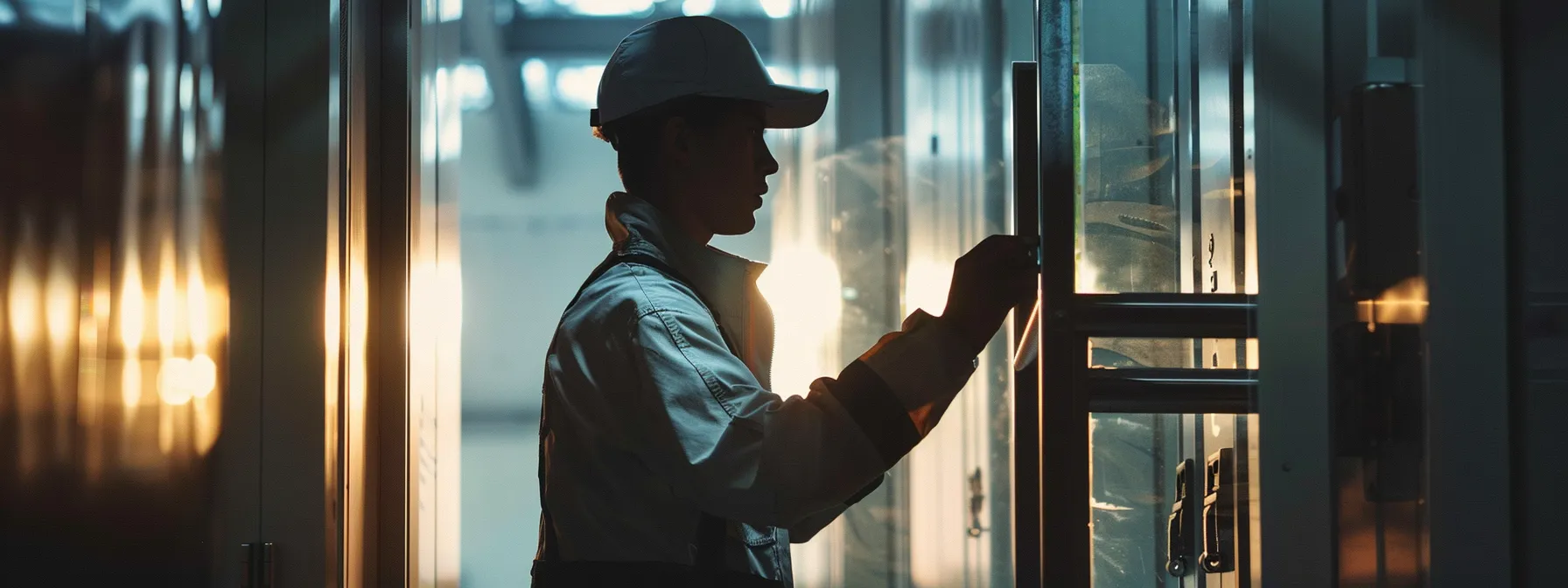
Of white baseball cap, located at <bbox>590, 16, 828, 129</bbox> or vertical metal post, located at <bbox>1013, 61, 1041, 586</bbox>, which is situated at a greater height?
white baseball cap, located at <bbox>590, 16, 828, 129</bbox>

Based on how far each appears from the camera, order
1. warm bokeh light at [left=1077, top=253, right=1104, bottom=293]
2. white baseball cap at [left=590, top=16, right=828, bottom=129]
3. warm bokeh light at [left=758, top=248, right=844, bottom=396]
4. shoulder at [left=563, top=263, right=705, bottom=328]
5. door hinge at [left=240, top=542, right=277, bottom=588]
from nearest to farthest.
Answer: warm bokeh light at [left=1077, top=253, right=1104, bottom=293], shoulder at [left=563, top=263, right=705, bottom=328], white baseball cap at [left=590, top=16, right=828, bottom=129], door hinge at [left=240, top=542, right=277, bottom=588], warm bokeh light at [left=758, top=248, right=844, bottom=396]

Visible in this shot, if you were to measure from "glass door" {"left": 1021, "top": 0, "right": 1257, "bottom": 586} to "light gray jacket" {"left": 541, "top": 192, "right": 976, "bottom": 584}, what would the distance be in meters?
0.16

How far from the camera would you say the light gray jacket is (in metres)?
Answer: 0.97

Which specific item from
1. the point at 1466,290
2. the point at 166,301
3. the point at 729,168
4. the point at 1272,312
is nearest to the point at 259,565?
the point at 166,301

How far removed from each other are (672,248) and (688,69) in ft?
0.59

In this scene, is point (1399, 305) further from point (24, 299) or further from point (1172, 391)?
point (24, 299)

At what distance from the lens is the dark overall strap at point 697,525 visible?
1.08 meters

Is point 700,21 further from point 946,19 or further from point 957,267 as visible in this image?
point 946,19

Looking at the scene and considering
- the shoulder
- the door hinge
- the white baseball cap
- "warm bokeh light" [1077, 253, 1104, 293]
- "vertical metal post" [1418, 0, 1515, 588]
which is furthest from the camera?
the door hinge

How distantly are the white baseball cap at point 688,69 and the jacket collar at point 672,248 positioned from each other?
99mm

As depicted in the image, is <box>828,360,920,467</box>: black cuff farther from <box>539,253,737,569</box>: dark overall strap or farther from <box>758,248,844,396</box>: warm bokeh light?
<box>758,248,844,396</box>: warm bokeh light

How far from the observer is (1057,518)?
77cm

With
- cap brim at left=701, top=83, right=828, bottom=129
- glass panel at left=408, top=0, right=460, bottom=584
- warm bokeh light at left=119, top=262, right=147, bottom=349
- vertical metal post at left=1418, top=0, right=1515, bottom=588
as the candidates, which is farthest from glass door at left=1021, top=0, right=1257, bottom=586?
warm bokeh light at left=119, top=262, right=147, bottom=349

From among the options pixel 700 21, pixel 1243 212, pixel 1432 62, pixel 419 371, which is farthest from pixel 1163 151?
pixel 419 371
